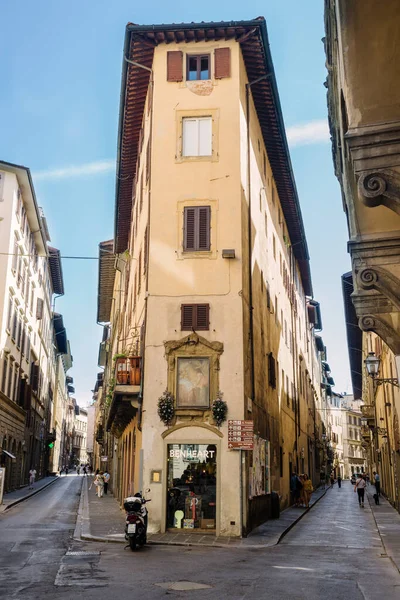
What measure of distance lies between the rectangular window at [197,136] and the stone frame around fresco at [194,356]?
687 cm

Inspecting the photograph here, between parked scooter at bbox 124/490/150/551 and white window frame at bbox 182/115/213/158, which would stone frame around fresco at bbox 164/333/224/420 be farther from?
white window frame at bbox 182/115/213/158

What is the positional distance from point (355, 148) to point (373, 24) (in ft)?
4.78

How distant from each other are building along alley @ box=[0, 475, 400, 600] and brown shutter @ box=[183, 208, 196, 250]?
9.93 meters

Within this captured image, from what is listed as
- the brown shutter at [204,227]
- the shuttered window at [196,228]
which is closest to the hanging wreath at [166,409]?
the shuttered window at [196,228]

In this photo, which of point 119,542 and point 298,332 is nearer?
point 119,542

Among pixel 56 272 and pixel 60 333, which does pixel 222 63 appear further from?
pixel 60 333

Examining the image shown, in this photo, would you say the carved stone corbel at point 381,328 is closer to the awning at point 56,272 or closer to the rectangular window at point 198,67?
the rectangular window at point 198,67

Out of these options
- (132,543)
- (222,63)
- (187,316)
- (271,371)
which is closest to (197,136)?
(222,63)

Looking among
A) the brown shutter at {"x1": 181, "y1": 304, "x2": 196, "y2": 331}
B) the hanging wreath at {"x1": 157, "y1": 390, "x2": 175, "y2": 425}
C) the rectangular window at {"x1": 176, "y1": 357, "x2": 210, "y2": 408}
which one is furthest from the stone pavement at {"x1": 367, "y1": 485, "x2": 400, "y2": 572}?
the brown shutter at {"x1": 181, "y1": 304, "x2": 196, "y2": 331}

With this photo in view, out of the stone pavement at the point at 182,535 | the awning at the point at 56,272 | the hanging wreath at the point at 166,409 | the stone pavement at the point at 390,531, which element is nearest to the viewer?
the stone pavement at the point at 390,531

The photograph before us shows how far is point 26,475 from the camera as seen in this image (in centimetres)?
5262

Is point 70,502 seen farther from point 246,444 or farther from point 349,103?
point 349,103

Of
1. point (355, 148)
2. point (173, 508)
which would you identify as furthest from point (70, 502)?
point (355, 148)

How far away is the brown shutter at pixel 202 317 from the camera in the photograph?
68.0 ft
